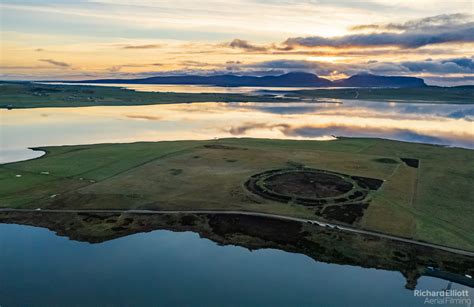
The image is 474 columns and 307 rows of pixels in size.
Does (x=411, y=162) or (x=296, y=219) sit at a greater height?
(x=411, y=162)

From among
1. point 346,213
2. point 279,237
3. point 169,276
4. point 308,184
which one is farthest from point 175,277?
point 308,184

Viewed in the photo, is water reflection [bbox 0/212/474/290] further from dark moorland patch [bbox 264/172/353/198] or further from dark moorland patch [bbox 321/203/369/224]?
dark moorland patch [bbox 264/172/353/198]

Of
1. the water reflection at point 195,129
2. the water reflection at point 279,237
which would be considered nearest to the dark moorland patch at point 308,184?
the water reflection at point 279,237

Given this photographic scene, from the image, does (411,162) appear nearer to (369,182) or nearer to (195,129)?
(369,182)

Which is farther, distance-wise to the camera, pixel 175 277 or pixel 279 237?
pixel 279 237

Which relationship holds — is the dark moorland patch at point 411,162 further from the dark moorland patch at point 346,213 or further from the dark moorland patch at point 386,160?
the dark moorland patch at point 346,213

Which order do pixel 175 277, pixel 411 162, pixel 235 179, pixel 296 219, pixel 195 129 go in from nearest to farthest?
pixel 175 277
pixel 296 219
pixel 235 179
pixel 411 162
pixel 195 129

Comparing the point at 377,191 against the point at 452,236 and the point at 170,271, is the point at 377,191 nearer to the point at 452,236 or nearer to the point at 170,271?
the point at 452,236
